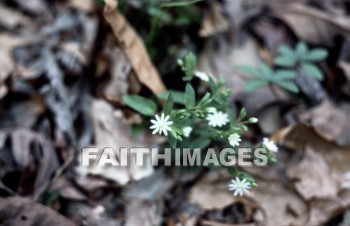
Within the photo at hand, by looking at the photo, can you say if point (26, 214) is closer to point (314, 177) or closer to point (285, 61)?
point (314, 177)

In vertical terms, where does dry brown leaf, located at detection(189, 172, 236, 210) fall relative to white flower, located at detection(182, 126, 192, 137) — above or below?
below

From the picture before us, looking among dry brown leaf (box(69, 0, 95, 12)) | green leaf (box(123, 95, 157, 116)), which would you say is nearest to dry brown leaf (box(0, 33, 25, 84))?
dry brown leaf (box(69, 0, 95, 12))

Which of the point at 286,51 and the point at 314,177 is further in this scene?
the point at 286,51

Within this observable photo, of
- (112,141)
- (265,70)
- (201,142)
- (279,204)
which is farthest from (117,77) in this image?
(279,204)

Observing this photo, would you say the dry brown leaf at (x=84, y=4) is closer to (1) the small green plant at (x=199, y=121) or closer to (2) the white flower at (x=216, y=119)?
(1) the small green plant at (x=199, y=121)

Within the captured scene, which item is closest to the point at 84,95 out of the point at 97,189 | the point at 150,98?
the point at 150,98

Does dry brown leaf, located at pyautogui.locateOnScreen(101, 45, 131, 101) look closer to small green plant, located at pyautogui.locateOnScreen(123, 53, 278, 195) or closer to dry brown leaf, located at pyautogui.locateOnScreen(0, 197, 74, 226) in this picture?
small green plant, located at pyautogui.locateOnScreen(123, 53, 278, 195)
